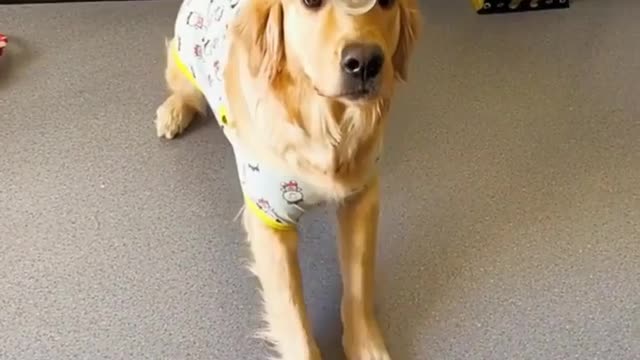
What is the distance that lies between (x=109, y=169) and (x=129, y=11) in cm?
61

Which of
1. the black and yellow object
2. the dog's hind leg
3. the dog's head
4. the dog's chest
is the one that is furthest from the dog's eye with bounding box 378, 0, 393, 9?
the black and yellow object

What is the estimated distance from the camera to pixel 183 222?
1700 millimetres

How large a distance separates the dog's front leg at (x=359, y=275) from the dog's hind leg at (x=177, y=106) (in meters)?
0.57

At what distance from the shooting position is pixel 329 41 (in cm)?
111

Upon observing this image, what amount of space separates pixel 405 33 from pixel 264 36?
0.61 feet

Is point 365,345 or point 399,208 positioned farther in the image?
point 399,208

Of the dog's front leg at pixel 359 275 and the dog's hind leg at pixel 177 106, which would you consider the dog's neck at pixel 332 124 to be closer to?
the dog's front leg at pixel 359 275

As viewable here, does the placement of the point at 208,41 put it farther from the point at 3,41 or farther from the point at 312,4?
the point at 3,41

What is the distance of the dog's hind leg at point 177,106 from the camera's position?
1.88 metres

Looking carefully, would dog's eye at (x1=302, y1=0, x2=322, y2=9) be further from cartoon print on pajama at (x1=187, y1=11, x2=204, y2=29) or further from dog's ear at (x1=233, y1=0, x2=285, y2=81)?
cartoon print on pajama at (x1=187, y1=11, x2=204, y2=29)

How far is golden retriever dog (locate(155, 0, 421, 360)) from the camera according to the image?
3.66 ft

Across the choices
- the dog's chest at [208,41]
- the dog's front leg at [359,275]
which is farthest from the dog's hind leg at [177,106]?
the dog's front leg at [359,275]

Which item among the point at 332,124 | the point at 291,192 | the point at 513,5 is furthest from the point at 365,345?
the point at 513,5

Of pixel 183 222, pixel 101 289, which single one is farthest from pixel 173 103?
pixel 101 289
